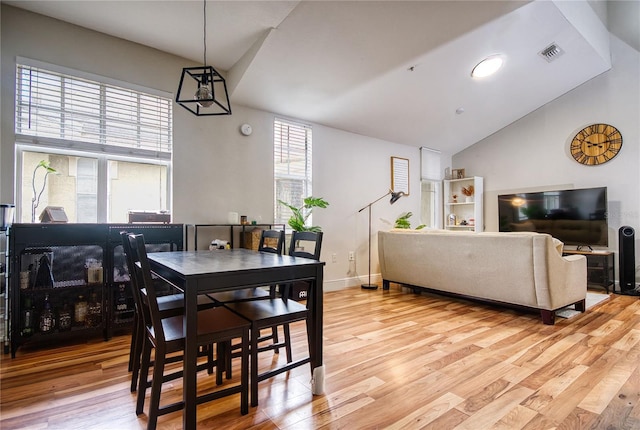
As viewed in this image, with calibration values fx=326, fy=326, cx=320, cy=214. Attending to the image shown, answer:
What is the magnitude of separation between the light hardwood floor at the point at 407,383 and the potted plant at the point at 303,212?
4.63 ft

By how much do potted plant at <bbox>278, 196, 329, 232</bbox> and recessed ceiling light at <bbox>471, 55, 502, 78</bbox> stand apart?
265cm

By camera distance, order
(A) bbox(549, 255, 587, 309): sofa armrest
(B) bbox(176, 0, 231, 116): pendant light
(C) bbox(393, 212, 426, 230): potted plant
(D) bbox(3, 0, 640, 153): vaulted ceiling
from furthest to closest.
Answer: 1. (C) bbox(393, 212, 426, 230): potted plant
2. (A) bbox(549, 255, 587, 309): sofa armrest
3. (D) bbox(3, 0, 640, 153): vaulted ceiling
4. (B) bbox(176, 0, 231, 116): pendant light

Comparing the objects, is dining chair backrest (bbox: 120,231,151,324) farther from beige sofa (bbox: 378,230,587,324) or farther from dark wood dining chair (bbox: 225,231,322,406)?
beige sofa (bbox: 378,230,587,324)

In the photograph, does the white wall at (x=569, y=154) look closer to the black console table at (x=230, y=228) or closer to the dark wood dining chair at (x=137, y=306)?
the black console table at (x=230, y=228)

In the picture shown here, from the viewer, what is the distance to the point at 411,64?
3848 mm

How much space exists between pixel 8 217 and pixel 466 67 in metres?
4.97

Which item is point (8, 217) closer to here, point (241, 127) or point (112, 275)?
point (112, 275)

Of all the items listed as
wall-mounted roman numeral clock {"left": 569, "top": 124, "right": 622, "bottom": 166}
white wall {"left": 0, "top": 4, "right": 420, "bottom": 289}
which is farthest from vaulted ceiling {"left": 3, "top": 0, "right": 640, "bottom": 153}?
wall-mounted roman numeral clock {"left": 569, "top": 124, "right": 622, "bottom": 166}

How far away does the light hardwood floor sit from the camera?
1.67 meters

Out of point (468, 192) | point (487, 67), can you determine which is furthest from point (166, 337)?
point (468, 192)

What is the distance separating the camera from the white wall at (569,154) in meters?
4.90

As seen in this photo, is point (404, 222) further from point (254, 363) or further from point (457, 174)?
point (254, 363)

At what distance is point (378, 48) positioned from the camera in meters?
3.48

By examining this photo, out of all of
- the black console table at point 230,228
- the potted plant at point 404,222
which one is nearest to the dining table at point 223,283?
the black console table at point 230,228
